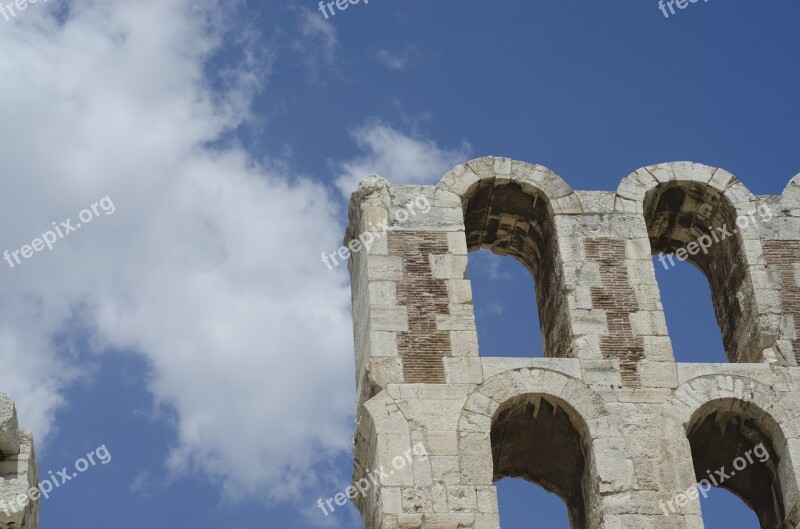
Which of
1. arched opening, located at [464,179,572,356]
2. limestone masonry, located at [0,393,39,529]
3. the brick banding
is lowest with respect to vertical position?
limestone masonry, located at [0,393,39,529]

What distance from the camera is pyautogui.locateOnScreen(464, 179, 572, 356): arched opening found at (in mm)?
22750

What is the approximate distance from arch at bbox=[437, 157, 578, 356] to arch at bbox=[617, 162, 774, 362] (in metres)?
1.09

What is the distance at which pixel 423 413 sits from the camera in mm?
20703

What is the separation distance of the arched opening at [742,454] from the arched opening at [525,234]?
7.38ft

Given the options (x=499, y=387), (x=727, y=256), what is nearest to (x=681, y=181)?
(x=727, y=256)

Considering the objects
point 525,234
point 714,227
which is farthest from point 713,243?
point 525,234

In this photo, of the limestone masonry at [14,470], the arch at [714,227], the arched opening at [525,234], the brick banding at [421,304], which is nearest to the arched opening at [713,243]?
the arch at [714,227]

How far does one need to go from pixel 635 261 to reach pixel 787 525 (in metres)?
4.08

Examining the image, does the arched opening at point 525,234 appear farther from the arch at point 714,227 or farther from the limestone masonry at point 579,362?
the arch at point 714,227

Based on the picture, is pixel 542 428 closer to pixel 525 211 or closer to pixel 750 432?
pixel 750 432

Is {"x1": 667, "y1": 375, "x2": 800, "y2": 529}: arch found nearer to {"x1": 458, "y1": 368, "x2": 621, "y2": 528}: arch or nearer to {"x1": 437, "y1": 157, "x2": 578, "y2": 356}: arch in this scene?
{"x1": 458, "y1": 368, "x2": 621, "y2": 528}: arch

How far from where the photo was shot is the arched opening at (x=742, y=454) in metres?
21.3

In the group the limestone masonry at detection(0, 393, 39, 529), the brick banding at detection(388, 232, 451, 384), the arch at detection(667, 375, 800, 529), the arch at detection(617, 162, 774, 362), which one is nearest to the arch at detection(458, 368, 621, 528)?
the brick banding at detection(388, 232, 451, 384)

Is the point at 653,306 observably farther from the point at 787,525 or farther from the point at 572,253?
the point at 787,525
